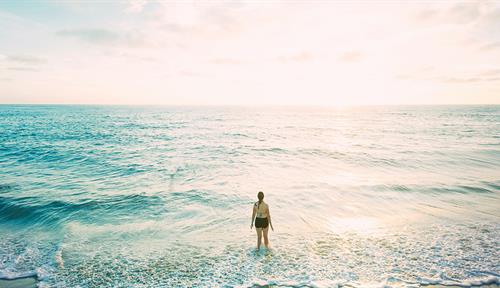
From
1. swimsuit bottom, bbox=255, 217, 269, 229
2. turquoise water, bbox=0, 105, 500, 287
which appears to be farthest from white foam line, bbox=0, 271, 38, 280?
swimsuit bottom, bbox=255, 217, 269, 229

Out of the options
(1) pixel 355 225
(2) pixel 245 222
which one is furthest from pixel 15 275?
(1) pixel 355 225

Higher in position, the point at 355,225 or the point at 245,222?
the point at 355,225

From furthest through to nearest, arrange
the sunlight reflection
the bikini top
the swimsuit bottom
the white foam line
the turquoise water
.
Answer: the sunlight reflection
the swimsuit bottom
the bikini top
the turquoise water
the white foam line

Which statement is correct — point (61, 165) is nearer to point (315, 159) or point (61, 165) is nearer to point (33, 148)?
point (33, 148)

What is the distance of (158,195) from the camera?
16594 millimetres

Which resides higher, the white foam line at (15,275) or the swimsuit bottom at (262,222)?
the swimsuit bottom at (262,222)

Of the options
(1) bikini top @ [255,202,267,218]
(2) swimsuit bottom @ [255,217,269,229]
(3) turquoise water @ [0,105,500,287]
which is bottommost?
(3) turquoise water @ [0,105,500,287]

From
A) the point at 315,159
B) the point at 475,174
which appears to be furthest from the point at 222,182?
the point at 475,174

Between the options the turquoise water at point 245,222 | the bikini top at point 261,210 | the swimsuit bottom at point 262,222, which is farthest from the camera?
the swimsuit bottom at point 262,222

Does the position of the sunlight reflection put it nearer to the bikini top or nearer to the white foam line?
the bikini top

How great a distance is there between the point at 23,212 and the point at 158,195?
6.42m

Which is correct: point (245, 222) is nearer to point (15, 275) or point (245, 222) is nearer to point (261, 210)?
point (261, 210)

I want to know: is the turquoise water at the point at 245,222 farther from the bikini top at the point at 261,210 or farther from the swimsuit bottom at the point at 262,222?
the bikini top at the point at 261,210

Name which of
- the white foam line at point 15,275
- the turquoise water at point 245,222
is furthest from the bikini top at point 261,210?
the white foam line at point 15,275
